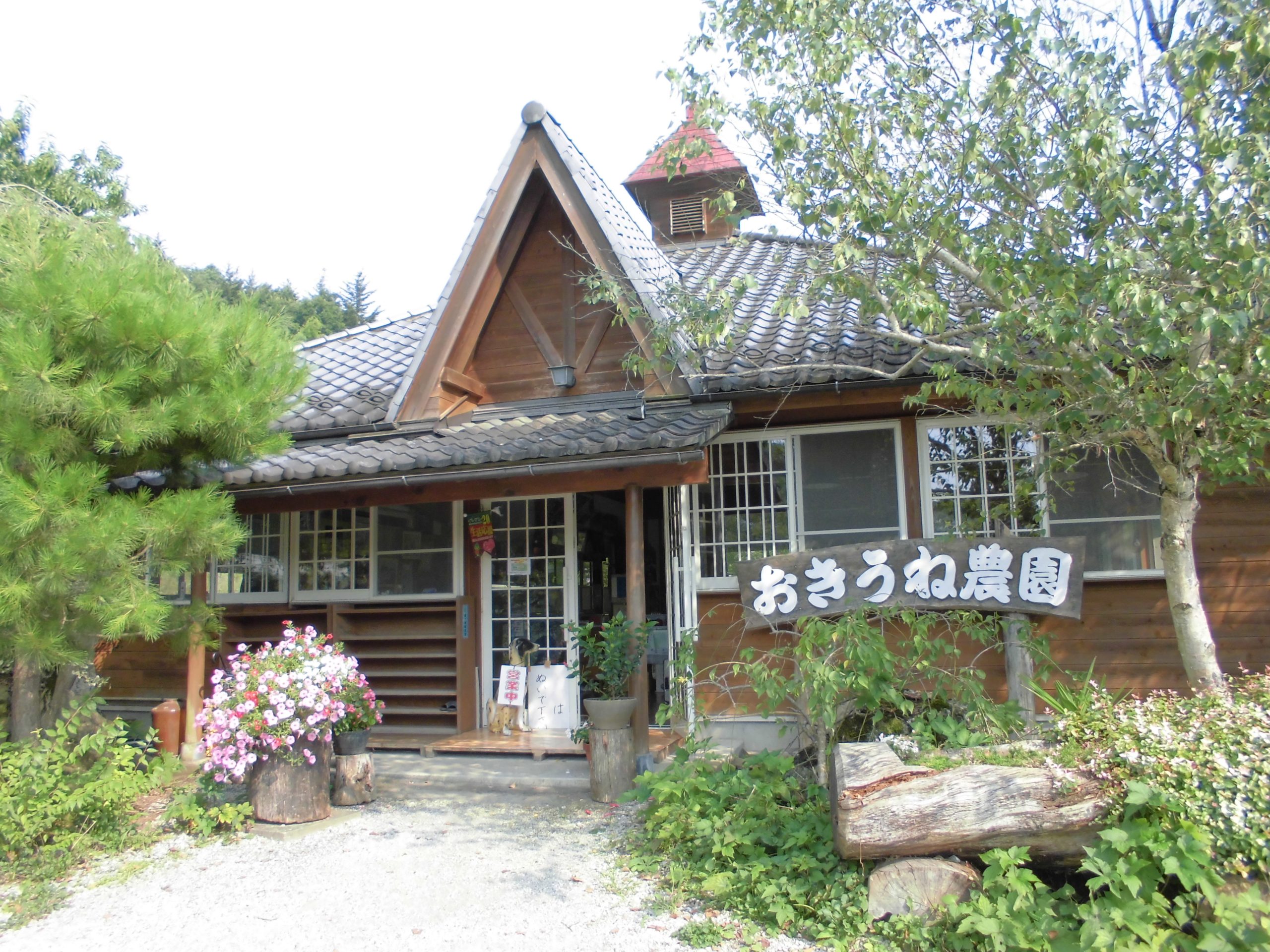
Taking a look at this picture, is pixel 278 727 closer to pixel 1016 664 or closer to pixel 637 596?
pixel 637 596

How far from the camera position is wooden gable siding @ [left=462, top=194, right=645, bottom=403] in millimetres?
8547

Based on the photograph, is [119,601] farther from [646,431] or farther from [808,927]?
[808,927]

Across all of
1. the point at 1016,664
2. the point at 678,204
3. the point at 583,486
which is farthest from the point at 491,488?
the point at 678,204

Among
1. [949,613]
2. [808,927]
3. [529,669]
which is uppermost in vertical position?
[949,613]

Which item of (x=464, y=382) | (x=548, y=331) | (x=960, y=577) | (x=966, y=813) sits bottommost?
(x=966, y=813)

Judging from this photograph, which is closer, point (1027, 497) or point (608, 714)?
point (608, 714)

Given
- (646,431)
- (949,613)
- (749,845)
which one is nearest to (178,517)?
(646,431)

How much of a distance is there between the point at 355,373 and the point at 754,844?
25.0ft

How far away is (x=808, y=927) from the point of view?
13.3 feet

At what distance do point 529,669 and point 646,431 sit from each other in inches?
119

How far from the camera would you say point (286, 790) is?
586 cm

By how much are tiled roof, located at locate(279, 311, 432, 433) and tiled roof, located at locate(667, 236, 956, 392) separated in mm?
2952

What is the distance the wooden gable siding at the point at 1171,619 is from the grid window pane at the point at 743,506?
3.66ft

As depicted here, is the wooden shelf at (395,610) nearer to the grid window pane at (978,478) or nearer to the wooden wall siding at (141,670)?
the wooden wall siding at (141,670)
